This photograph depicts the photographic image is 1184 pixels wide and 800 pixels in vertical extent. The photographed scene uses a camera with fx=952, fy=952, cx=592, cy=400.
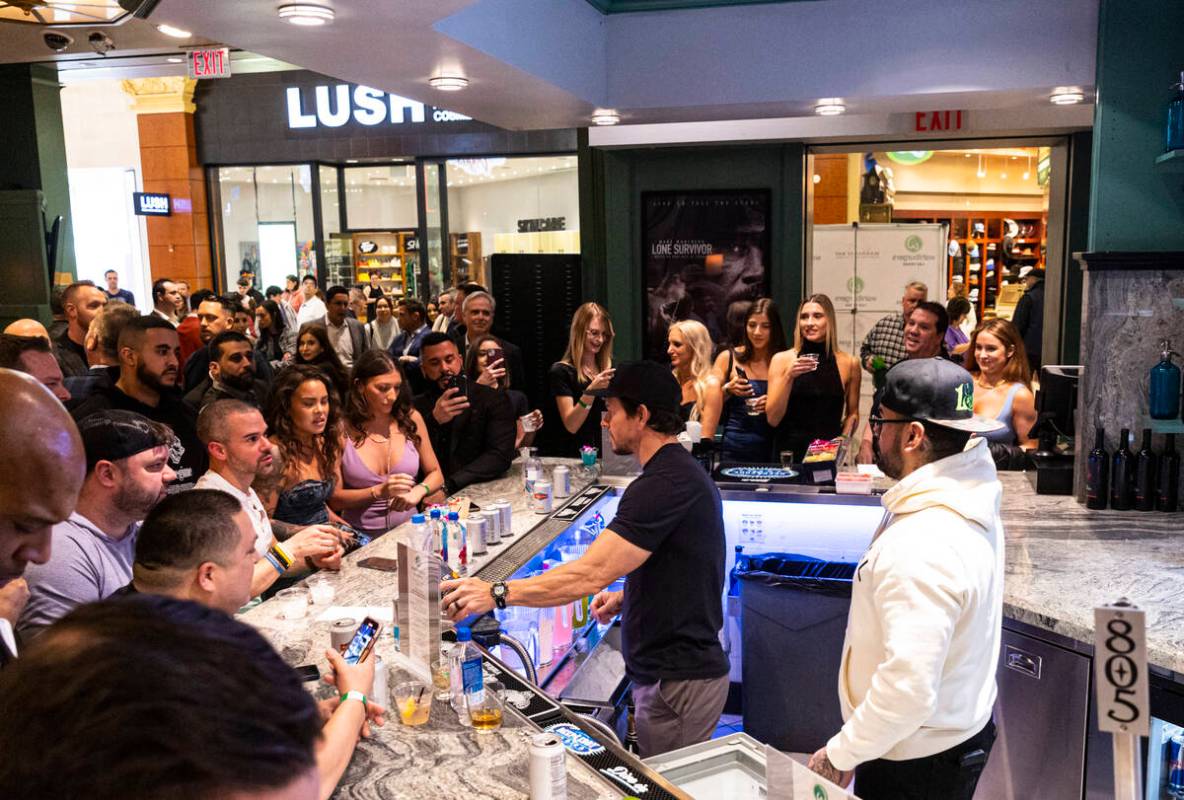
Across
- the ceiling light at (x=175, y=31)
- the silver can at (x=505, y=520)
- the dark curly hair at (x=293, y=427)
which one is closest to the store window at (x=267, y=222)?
the ceiling light at (x=175, y=31)

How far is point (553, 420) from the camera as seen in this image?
6.55 m

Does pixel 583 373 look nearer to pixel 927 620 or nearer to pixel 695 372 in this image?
pixel 695 372

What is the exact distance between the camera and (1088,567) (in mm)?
3498

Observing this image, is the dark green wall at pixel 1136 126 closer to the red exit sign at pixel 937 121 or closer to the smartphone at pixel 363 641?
the red exit sign at pixel 937 121

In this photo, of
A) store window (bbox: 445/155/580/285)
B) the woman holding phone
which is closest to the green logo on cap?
the woman holding phone

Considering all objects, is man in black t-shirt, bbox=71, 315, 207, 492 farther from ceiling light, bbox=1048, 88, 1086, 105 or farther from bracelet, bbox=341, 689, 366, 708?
ceiling light, bbox=1048, 88, 1086, 105

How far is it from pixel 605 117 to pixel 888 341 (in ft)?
9.39

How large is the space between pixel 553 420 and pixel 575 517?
254cm

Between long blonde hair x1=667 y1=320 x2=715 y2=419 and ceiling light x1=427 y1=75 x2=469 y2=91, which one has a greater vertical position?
ceiling light x1=427 y1=75 x2=469 y2=91

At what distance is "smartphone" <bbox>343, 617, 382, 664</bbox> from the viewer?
2.37 metres

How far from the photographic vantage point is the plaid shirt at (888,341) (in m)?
7.14

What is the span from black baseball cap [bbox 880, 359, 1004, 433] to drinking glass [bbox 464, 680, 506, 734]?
4.08 ft

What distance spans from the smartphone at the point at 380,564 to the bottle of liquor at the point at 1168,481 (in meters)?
3.25

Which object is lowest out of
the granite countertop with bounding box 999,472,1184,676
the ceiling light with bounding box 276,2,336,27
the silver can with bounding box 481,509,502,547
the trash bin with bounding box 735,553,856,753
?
the trash bin with bounding box 735,553,856,753
